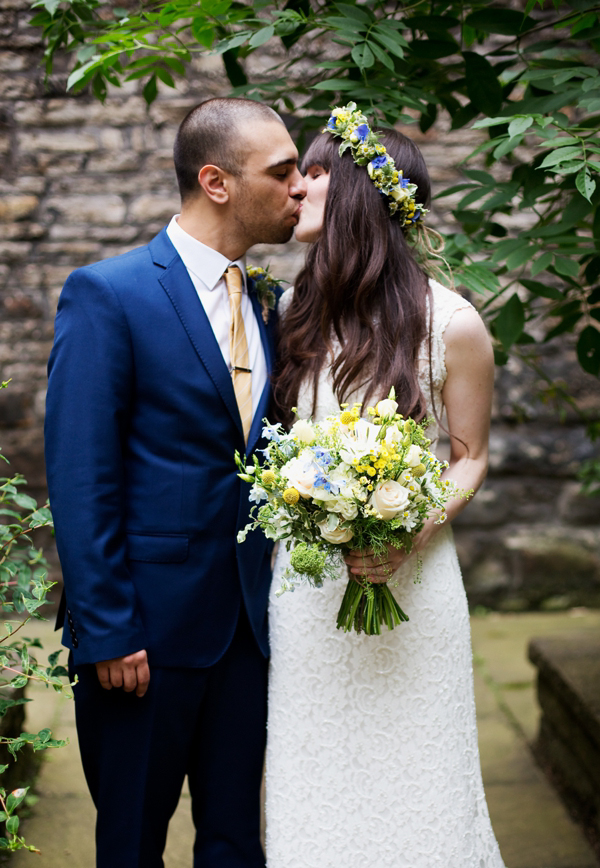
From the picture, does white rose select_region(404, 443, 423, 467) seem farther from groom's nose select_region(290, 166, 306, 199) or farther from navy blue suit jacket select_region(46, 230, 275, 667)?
groom's nose select_region(290, 166, 306, 199)

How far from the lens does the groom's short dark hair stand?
2084 mm

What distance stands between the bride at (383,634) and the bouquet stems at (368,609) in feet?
0.26

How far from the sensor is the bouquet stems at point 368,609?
1847mm

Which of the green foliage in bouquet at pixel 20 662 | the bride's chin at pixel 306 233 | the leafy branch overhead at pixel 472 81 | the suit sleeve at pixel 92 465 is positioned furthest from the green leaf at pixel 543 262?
the green foliage in bouquet at pixel 20 662

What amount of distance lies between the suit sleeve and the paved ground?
0.48m

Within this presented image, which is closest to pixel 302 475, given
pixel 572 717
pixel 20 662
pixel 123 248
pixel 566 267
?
pixel 566 267

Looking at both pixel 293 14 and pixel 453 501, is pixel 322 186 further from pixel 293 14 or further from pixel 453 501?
pixel 453 501

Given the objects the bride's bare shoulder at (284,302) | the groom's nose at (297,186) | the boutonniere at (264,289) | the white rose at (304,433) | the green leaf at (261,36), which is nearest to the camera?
the white rose at (304,433)

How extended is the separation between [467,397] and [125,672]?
3.67 feet

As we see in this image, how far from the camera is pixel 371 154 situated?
6.86ft

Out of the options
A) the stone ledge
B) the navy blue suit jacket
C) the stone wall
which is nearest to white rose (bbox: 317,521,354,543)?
the navy blue suit jacket

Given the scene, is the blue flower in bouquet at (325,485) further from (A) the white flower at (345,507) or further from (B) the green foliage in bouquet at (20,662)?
(B) the green foliage in bouquet at (20,662)

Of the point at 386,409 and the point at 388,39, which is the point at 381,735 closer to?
the point at 386,409

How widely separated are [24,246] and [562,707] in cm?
374
